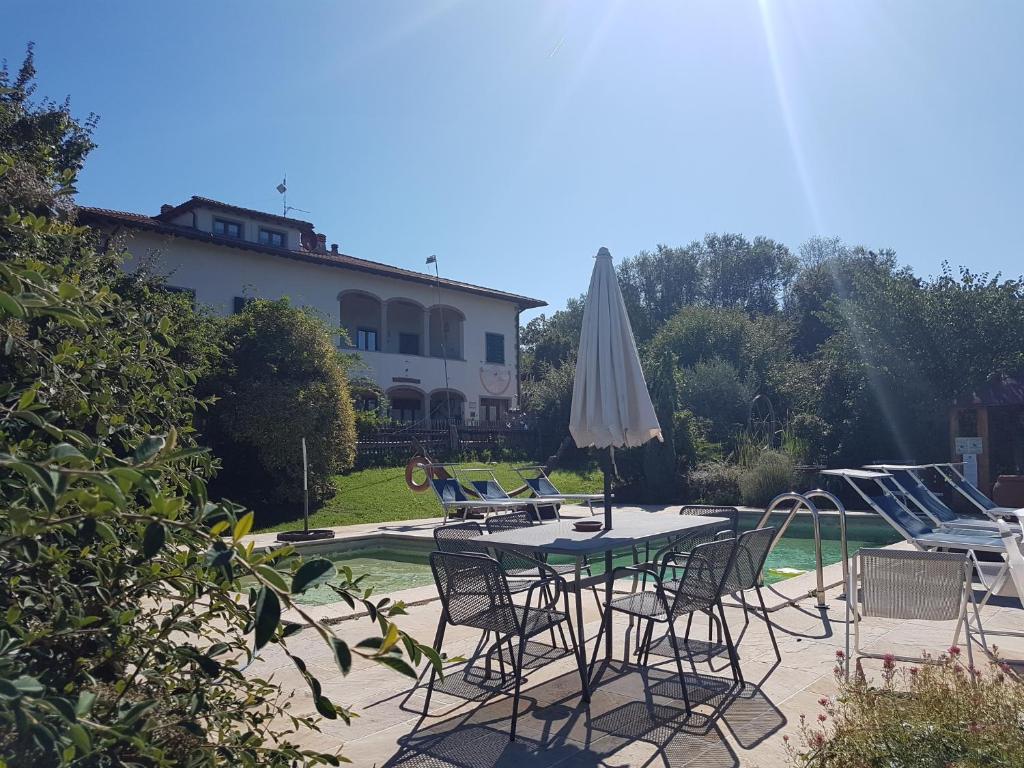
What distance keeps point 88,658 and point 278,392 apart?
545 inches

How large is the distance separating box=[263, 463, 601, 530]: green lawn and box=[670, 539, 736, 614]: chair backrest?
33.6ft

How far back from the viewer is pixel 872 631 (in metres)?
5.66

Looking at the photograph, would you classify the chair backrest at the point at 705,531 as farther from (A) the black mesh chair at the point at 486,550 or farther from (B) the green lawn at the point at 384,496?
(B) the green lawn at the point at 384,496

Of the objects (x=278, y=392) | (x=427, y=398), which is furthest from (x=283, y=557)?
(x=427, y=398)

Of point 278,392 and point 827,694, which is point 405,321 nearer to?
point 278,392

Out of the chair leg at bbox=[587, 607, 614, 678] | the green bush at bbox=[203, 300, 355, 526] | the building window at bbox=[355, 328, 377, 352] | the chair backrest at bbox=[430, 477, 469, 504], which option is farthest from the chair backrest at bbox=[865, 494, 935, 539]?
the building window at bbox=[355, 328, 377, 352]

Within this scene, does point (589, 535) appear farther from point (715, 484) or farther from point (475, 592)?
point (715, 484)

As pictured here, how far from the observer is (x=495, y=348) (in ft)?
105

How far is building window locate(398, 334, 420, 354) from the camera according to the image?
3142 cm

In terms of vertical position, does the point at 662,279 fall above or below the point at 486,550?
above

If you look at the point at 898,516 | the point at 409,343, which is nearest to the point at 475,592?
the point at 898,516

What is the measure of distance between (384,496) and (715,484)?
23.5 feet

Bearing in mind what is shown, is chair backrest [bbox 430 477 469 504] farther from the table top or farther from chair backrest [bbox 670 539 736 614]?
chair backrest [bbox 670 539 736 614]

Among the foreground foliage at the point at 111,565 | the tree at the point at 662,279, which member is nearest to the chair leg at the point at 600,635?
the foreground foliage at the point at 111,565
